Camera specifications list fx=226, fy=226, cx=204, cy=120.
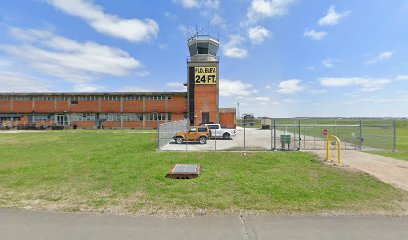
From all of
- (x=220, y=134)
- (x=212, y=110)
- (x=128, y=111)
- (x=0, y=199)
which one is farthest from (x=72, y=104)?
(x=0, y=199)

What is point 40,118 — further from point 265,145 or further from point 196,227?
point 196,227

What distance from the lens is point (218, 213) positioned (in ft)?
18.3

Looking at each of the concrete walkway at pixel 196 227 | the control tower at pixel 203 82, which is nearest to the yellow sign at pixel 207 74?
the control tower at pixel 203 82

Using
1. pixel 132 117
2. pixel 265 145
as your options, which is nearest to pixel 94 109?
pixel 132 117

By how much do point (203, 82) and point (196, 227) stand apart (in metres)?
39.3

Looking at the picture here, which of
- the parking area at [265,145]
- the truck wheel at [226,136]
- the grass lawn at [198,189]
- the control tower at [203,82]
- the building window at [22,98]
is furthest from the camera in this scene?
the building window at [22,98]

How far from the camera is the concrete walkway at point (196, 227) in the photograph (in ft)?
14.8

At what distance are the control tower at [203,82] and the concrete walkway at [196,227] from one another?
37065mm

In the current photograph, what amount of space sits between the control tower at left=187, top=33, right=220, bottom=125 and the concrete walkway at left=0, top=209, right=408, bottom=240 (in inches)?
1459

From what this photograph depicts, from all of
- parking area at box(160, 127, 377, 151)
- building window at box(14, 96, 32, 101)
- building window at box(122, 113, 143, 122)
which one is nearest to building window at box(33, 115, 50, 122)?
building window at box(14, 96, 32, 101)

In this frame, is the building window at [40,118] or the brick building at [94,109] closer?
the brick building at [94,109]

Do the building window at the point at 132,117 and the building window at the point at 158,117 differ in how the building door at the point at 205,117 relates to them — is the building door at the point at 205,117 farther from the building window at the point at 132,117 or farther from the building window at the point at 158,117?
the building window at the point at 132,117

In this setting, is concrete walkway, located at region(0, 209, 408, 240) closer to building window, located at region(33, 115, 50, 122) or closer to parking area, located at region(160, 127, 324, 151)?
parking area, located at region(160, 127, 324, 151)

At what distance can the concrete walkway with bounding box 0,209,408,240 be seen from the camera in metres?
4.52
